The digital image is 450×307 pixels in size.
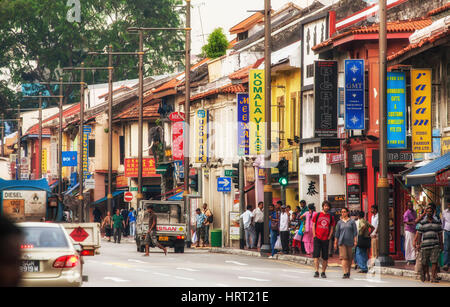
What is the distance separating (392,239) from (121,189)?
41220 mm

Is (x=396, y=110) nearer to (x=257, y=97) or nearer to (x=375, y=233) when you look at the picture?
(x=375, y=233)

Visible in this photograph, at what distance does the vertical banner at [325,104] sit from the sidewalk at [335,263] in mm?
4022

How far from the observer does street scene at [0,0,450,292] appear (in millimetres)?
22281

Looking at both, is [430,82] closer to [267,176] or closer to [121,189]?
[267,176]

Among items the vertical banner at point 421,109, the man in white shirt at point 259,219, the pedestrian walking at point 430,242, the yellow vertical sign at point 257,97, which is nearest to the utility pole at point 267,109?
the man in white shirt at point 259,219

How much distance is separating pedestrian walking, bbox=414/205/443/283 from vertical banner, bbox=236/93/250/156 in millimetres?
19221

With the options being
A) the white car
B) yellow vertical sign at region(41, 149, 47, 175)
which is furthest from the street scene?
yellow vertical sign at region(41, 149, 47, 175)

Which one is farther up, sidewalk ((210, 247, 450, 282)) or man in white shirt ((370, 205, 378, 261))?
man in white shirt ((370, 205, 378, 261))

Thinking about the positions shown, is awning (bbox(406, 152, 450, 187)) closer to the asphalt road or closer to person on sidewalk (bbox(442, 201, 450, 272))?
person on sidewalk (bbox(442, 201, 450, 272))

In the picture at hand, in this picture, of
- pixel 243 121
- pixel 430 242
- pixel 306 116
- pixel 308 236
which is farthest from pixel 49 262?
pixel 243 121

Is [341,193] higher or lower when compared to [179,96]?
lower

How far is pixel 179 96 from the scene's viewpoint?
59.6 metres
